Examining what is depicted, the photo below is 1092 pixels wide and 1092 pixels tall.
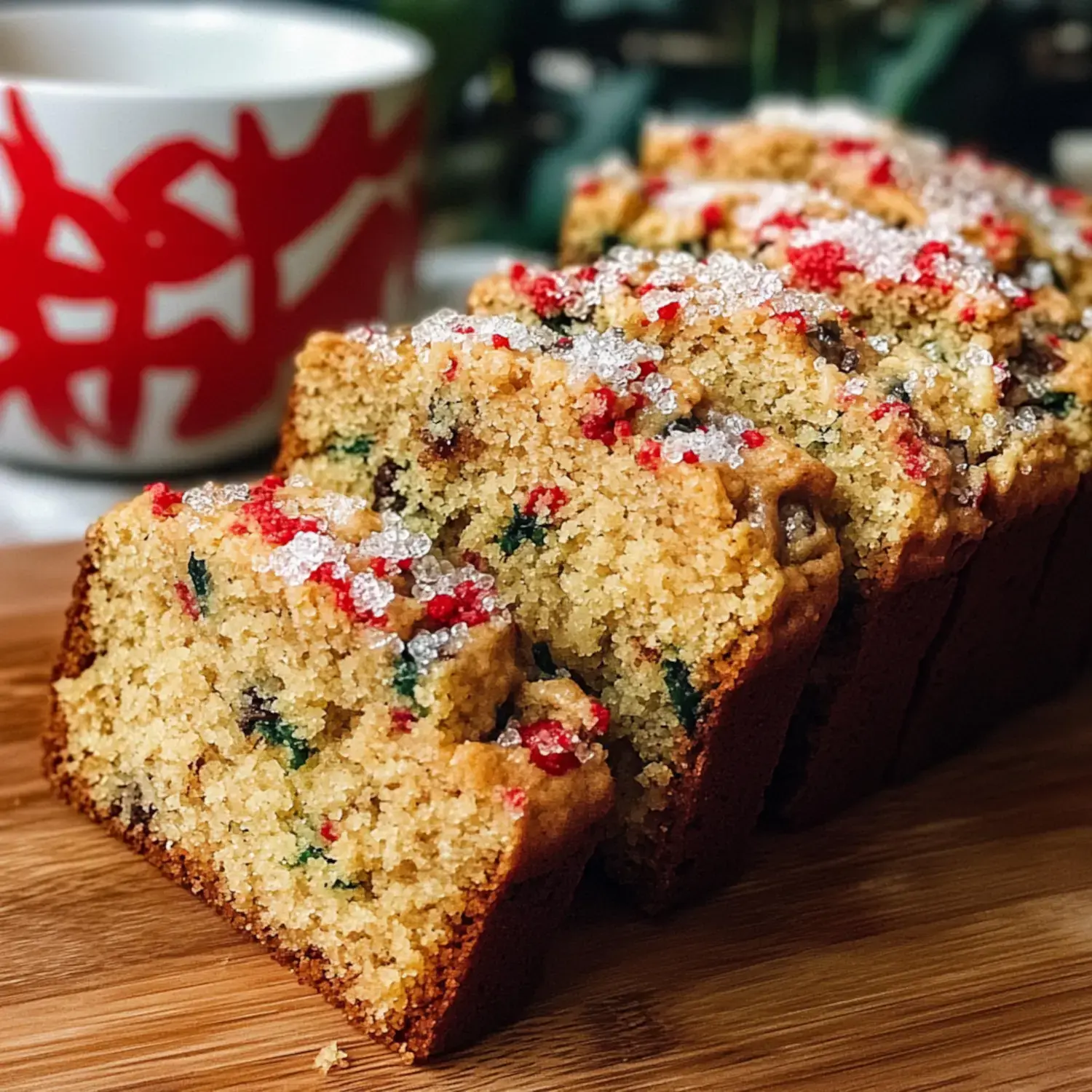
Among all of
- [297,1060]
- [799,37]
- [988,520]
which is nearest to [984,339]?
[988,520]

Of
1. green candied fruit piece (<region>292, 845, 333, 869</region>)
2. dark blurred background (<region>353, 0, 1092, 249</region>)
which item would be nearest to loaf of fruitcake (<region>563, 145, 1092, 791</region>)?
green candied fruit piece (<region>292, 845, 333, 869</region>)

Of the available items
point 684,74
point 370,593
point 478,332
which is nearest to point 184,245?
point 478,332

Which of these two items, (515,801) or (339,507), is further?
(339,507)

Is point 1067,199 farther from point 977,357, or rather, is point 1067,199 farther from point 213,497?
point 213,497

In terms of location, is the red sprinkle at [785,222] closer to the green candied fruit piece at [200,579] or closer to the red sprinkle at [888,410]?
the red sprinkle at [888,410]

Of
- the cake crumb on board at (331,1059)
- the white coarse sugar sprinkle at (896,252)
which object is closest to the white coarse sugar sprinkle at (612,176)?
the white coarse sugar sprinkle at (896,252)

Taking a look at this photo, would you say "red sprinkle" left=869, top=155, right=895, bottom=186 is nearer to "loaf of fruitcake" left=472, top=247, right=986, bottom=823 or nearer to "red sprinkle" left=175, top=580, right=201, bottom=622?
"loaf of fruitcake" left=472, top=247, right=986, bottom=823
